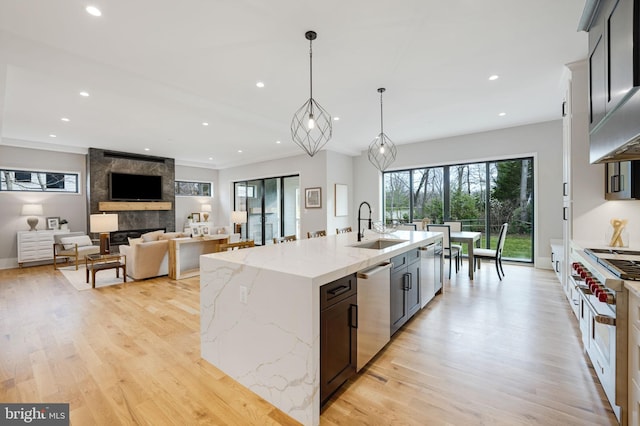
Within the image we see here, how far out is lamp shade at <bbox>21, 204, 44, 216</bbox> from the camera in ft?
21.0

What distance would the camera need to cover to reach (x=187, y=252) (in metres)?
5.41

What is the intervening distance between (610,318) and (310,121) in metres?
2.66

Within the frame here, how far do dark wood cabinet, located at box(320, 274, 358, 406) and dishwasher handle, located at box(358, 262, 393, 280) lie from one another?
0.08m

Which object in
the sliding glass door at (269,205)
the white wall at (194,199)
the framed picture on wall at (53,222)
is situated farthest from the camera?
the white wall at (194,199)

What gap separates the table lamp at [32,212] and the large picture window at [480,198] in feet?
26.7

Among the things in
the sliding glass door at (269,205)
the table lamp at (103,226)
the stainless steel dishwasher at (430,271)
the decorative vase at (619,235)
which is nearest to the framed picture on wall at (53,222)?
the table lamp at (103,226)

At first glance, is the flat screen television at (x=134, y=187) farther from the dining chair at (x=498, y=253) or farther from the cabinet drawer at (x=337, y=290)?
the dining chair at (x=498, y=253)

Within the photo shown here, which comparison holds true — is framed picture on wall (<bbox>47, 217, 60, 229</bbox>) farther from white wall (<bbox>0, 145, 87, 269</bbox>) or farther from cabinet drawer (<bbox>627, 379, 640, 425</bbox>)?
cabinet drawer (<bbox>627, 379, 640, 425</bbox>)

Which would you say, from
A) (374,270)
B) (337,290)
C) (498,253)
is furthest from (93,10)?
(498,253)

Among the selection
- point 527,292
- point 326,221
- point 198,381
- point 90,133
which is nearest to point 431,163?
→ point 326,221

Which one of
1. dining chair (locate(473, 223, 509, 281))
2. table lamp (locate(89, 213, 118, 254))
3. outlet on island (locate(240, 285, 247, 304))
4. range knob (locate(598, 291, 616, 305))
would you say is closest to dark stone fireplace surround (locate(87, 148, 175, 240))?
table lamp (locate(89, 213, 118, 254))

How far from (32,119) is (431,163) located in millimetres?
8227

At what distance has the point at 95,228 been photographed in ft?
17.1

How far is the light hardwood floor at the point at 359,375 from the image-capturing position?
5.65ft
